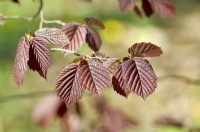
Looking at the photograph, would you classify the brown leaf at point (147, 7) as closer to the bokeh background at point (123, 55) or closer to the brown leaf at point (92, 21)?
the brown leaf at point (92, 21)

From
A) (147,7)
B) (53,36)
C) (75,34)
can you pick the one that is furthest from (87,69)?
(147,7)

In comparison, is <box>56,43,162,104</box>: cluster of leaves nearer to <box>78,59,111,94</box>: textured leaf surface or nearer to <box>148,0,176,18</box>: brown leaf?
<box>78,59,111,94</box>: textured leaf surface

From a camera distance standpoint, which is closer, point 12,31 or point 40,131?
point 40,131

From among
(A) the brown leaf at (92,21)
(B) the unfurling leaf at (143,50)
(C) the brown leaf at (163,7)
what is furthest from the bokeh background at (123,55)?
(B) the unfurling leaf at (143,50)

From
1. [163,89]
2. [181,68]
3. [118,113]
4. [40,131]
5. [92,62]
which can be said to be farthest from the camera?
[181,68]

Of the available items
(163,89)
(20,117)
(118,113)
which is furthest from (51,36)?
(163,89)

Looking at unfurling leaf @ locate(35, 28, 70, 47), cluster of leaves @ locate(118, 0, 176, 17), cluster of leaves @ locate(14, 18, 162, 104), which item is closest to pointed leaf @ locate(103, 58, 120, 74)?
cluster of leaves @ locate(14, 18, 162, 104)

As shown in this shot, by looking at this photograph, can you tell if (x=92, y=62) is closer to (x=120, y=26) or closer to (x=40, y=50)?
(x=40, y=50)
